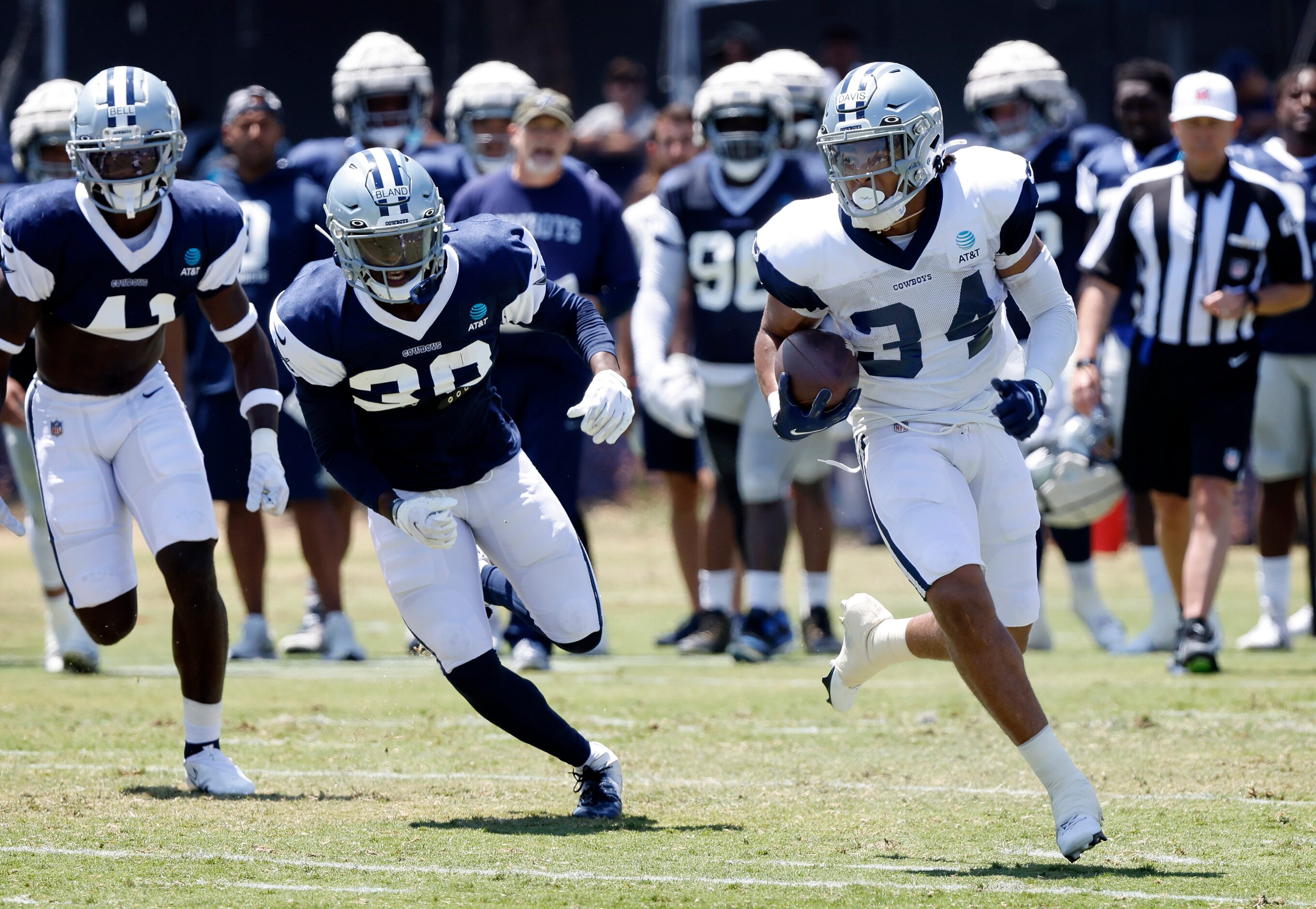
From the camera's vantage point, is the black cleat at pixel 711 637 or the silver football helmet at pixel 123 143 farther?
the black cleat at pixel 711 637

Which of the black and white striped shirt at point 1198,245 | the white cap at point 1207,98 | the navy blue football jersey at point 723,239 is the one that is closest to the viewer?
the white cap at point 1207,98

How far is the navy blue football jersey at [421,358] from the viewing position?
180 inches

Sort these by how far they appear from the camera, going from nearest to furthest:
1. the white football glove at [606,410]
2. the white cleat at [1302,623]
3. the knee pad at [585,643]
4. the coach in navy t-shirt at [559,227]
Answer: the white football glove at [606,410] < the knee pad at [585,643] < the coach in navy t-shirt at [559,227] < the white cleat at [1302,623]

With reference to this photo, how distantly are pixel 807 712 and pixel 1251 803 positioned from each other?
1977 millimetres

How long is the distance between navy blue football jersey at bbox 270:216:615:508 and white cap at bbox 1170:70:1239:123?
3148mm

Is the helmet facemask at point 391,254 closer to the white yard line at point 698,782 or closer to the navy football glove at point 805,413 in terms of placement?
the navy football glove at point 805,413

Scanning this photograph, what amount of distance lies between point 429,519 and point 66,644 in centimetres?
358

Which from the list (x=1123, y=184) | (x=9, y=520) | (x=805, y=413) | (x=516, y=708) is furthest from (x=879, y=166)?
(x=1123, y=184)

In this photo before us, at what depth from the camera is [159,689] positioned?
6871 mm

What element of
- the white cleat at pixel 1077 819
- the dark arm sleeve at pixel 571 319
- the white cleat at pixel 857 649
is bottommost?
the white cleat at pixel 1077 819

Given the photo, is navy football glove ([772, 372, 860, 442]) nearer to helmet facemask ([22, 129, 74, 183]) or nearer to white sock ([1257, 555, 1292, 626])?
helmet facemask ([22, 129, 74, 183])

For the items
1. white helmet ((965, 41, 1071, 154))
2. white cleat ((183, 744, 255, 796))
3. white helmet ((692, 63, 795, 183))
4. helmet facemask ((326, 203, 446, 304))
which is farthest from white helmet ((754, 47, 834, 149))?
white cleat ((183, 744, 255, 796))

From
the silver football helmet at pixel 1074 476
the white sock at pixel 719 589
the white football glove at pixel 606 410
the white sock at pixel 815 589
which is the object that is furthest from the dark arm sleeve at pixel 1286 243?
the white football glove at pixel 606 410

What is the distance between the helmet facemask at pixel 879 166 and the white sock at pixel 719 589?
400 centimetres
